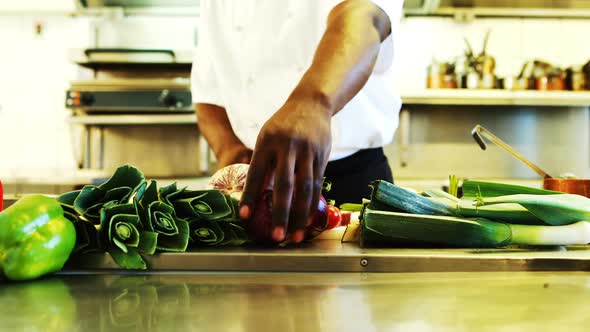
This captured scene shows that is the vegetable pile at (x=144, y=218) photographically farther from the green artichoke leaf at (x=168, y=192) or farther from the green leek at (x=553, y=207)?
the green leek at (x=553, y=207)

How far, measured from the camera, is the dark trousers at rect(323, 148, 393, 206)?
5.15ft

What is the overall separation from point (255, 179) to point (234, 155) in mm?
759

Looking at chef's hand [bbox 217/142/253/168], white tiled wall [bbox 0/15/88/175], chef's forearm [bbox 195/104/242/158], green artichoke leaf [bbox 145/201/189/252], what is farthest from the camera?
white tiled wall [bbox 0/15/88/175]

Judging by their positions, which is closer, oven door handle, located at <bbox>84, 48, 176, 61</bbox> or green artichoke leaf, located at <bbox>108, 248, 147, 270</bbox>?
green artichoke leaf, located at <bbox>108, 248, 147, 270</bbox>

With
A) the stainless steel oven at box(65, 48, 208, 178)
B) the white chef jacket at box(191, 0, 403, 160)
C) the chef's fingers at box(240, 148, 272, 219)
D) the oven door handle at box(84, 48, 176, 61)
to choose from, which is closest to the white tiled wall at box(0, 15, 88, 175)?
the stainless steel oven at box(65, 48, 208, 178)

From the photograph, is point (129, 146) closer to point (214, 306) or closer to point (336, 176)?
point (336, 176)

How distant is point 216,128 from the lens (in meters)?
1.69

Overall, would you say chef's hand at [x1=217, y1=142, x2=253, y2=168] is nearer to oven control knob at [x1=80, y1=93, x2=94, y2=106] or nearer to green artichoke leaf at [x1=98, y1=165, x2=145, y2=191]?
green artichoke leaf at [x1=98, y1=165, x2=145, y2=191]

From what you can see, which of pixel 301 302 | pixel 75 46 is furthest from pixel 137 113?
pixel 301 302

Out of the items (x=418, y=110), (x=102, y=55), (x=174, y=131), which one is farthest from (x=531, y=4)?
(x=102, y=55)

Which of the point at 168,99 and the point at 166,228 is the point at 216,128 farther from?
the point at 168,99

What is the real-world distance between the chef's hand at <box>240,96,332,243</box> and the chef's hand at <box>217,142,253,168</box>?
0.68 metres

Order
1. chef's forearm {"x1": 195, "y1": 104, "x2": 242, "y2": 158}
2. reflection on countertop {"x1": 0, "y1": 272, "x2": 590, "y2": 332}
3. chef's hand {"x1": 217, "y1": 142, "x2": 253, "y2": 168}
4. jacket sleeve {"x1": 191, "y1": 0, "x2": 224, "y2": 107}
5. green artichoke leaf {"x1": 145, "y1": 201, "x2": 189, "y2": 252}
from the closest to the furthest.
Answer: reflection on countertop {"x1": 0, "y1": 272, "x2": 590, "y2": 332}
green artichoke leaf {"x1": 145, "y1": 201, "x2": 189, "y2": 252}
chef's hand {"x1": 217, "y1": 142, "x2": 253, "y2": 168}
chef's forearm {"x1": 195, "y1": 104, "x2": 242, "y2": 158}
jacket sleeve {"x1": 191, "y1": 0, "x2": 224, "y2": 107}

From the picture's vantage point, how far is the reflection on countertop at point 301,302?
0.50 metres
